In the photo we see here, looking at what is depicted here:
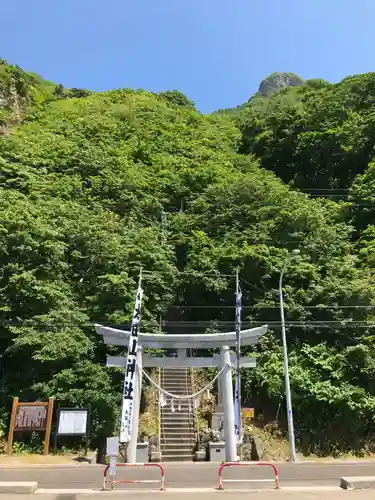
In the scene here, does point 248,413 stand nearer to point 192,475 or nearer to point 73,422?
A: point 192,475

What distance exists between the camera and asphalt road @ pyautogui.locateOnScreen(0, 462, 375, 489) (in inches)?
444

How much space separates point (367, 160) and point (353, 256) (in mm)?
14770

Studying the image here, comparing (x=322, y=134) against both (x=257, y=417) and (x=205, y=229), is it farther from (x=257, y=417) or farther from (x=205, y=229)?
(x=257, y=417)

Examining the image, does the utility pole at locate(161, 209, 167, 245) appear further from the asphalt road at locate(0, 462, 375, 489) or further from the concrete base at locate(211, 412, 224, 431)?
the asphalt road at locate(0, 462, 375, 489)

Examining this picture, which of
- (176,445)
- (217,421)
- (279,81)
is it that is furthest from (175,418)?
(279,81)

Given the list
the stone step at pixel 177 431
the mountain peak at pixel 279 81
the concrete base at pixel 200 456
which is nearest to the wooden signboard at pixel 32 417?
the stone step at pixel 177 431

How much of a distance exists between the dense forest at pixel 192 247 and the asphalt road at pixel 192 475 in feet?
12.0

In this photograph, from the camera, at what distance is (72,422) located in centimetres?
1647

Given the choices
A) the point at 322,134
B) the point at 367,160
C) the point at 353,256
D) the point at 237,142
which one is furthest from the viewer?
the point at 237,142

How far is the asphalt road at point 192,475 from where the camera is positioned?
11266mm

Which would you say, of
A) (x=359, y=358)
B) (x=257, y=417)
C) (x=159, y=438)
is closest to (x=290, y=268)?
(x=359, y=358)

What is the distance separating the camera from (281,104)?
48219mm

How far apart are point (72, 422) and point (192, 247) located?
13.1 meters

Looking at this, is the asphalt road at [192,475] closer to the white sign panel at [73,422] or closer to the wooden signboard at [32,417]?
the white sign panel at [73,422]
